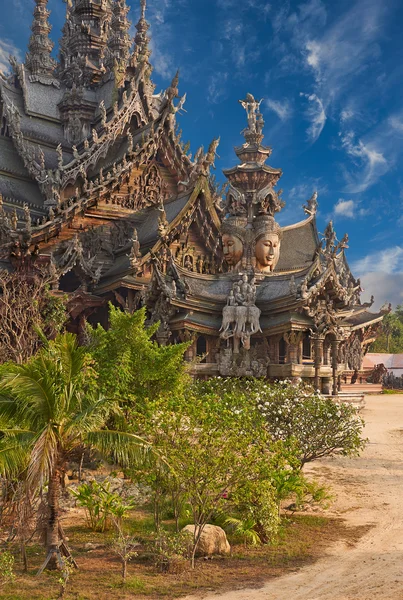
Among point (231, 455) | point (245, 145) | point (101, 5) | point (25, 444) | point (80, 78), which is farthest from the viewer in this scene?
point (101, 5)

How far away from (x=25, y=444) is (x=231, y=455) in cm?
307

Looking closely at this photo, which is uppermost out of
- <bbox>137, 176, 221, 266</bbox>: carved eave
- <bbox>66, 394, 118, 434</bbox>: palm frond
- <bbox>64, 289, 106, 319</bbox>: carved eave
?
<bbox>137, 176, 221, 266</bbox>: carved eave

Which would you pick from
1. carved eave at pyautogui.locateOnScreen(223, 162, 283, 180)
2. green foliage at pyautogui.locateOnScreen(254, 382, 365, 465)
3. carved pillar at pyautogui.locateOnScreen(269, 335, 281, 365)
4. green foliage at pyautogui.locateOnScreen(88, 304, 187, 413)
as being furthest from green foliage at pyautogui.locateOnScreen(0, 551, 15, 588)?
carved eave at pyautogui.locateOnScreen(223, 162, 283, 180)

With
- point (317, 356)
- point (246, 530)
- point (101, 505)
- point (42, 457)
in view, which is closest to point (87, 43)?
point (317, 356)

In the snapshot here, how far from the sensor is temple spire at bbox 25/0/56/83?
39.0m

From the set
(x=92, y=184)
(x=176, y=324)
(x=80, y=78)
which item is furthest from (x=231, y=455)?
(x=80, y=78)

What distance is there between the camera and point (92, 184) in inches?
1061

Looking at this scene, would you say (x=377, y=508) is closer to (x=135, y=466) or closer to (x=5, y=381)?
(x=135, y=466)

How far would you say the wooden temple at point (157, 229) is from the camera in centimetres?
2258

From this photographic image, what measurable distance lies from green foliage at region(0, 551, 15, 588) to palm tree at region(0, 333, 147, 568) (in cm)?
52

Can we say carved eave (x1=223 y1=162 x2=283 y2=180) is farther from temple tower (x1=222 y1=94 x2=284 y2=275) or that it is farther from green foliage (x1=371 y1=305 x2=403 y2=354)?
green foliage (x1=371 y1=305 x2=403 y2=354)

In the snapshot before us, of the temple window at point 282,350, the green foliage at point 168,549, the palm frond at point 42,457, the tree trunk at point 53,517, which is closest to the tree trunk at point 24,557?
the tree trunk at point 53,517

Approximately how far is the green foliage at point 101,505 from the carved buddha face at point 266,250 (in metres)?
15.9

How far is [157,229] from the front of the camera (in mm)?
26422
